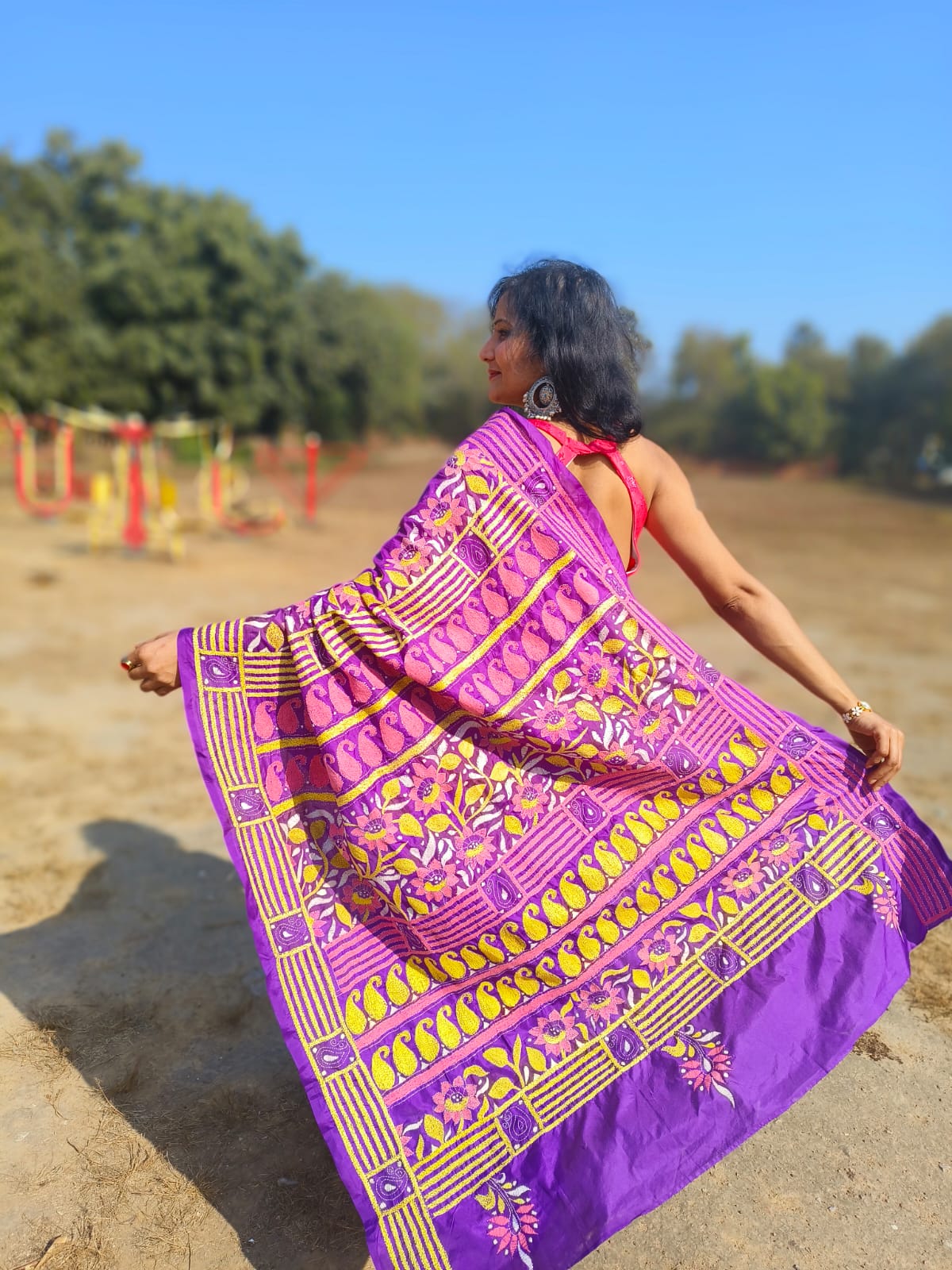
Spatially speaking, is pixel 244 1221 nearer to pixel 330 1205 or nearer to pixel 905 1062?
pixel 330 1205

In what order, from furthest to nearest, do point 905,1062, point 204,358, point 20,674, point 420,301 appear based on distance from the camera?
point 420,301, point 204,358, point 20,674, point 905,1062

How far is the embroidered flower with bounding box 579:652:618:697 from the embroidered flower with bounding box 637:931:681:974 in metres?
0.54

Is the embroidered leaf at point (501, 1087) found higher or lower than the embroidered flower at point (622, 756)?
lower

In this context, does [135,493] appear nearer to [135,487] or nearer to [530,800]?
[135,487]

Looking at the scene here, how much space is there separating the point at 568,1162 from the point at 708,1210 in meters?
0.50

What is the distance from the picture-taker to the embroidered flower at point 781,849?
2086 mm

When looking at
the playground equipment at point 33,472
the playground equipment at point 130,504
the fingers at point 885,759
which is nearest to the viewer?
the fingers at point 885,759

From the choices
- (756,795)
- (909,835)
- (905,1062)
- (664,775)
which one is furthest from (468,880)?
(905,1062)

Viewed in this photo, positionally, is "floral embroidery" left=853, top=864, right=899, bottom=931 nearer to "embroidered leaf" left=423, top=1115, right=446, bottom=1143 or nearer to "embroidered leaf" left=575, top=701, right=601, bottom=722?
"embroidered leaf" left=575, top=701, right=601, bottom=722

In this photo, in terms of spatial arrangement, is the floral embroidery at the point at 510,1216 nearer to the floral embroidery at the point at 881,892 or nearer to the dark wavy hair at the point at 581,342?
the floral embroidery at the point at 881,892

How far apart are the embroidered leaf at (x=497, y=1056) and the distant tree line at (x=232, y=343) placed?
77.5 ft

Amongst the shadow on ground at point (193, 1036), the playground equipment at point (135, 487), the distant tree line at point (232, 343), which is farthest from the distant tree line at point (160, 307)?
the shadow on ground at point (193, 1036)

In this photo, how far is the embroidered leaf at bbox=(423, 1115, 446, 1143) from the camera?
6.14 feet

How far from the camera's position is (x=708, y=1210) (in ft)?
6.91
